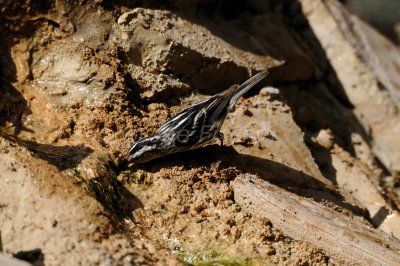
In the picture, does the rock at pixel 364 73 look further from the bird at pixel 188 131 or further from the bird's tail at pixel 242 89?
the bird at pixel 188 131

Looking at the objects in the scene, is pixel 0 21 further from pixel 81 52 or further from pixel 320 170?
pixel 320 170

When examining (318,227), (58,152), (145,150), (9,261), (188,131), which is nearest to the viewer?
(9,261)

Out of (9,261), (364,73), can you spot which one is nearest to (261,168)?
(9,261)

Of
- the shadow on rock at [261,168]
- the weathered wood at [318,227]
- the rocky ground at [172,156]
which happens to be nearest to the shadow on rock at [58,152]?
the rocky ground at [172,156]

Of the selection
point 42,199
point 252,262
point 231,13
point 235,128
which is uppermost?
point 231,13

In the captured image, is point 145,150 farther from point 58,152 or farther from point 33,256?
point 33,256

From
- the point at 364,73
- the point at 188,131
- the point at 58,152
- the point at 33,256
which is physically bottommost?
the point at 33,256

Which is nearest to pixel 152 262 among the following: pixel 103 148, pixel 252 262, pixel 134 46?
pixel 252 262
